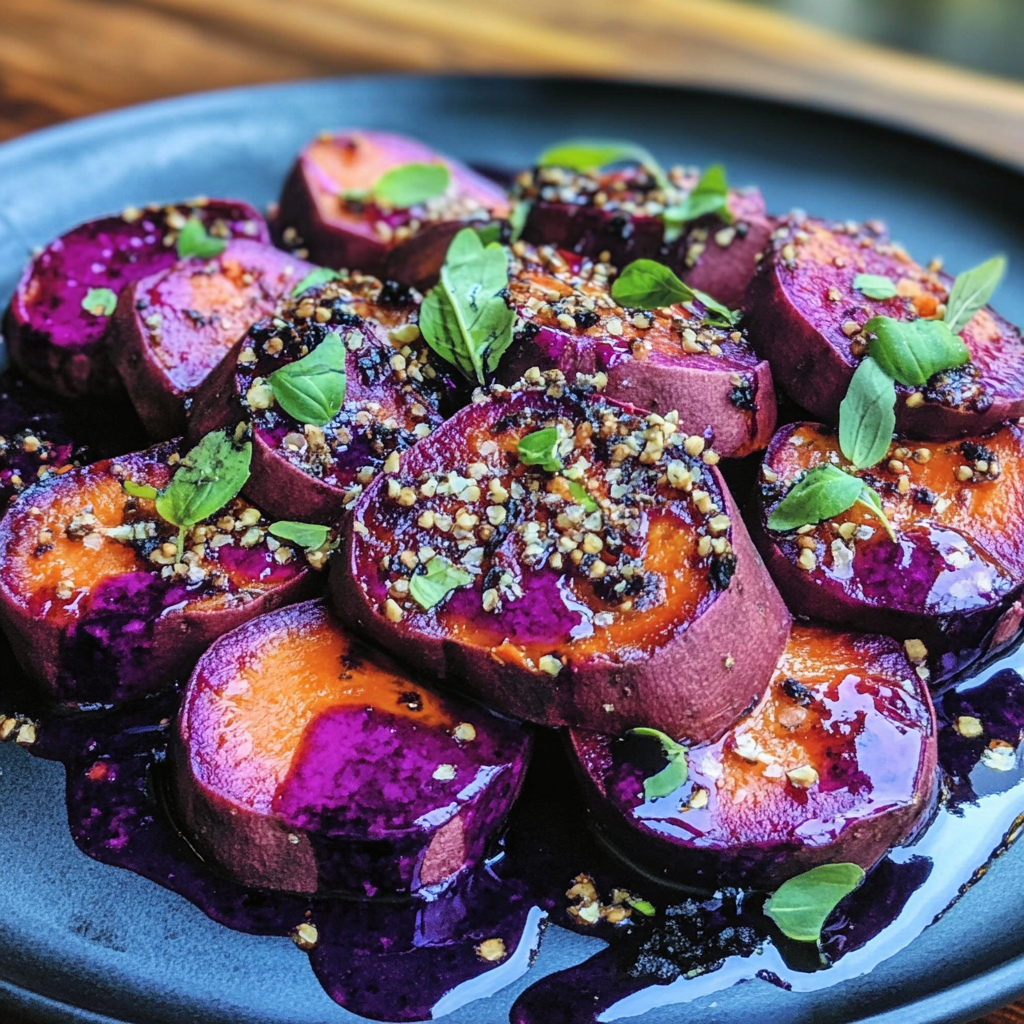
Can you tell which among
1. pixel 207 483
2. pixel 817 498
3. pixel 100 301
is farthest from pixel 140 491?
pixel 817 498

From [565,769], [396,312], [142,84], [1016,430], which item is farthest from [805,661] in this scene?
[142,84]

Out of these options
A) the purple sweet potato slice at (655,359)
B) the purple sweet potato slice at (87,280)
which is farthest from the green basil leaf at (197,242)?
the purple sweet potato slice at (655,359)

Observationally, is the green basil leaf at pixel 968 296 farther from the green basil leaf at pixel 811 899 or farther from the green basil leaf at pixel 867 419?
the green basil leaf at pixel 811 899

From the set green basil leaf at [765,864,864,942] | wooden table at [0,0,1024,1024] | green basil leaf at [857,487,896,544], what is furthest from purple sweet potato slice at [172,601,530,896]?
wooden table at [0,0,1024,1024]

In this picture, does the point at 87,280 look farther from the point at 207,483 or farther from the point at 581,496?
the point at 581,496

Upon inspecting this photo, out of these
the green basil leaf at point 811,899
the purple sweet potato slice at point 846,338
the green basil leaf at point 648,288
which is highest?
the purple sweet potato slice at point 846,338

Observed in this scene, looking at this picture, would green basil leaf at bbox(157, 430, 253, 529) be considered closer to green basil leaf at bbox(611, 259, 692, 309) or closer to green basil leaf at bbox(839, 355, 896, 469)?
green basil leaf at bbox(611, 259, 692, 309)
